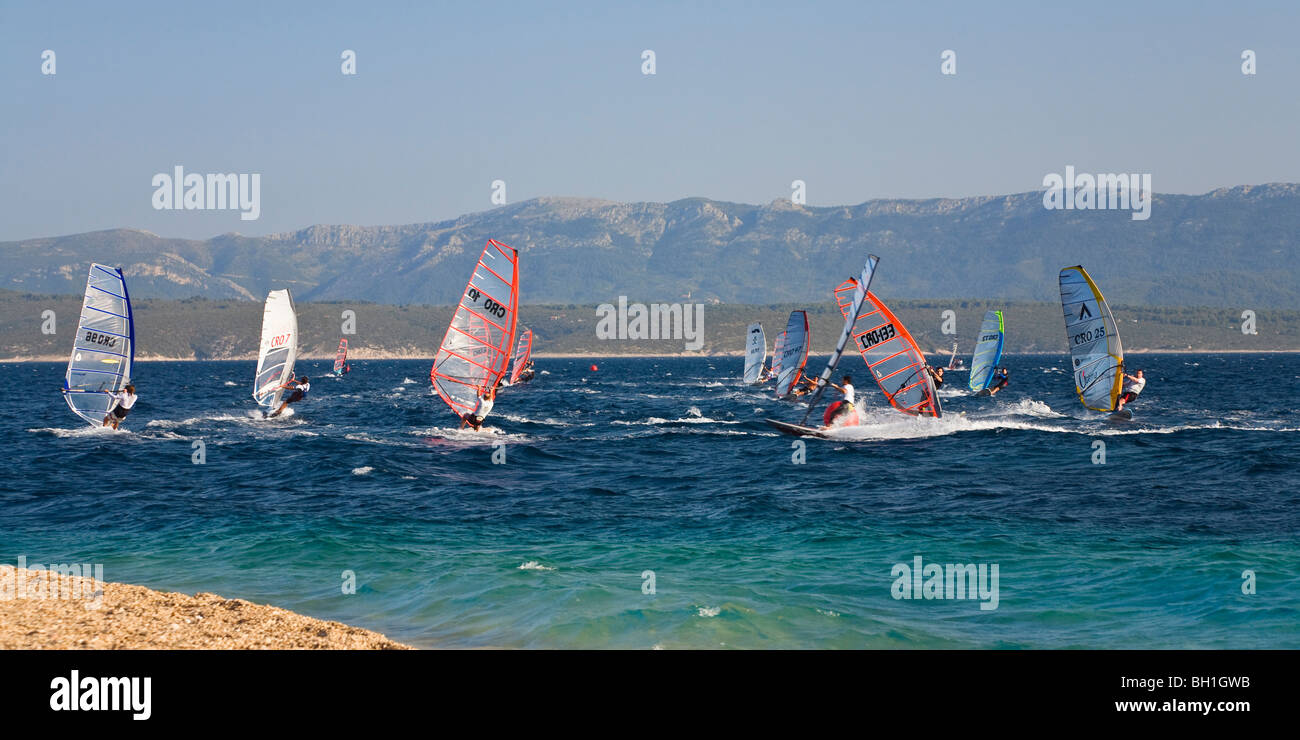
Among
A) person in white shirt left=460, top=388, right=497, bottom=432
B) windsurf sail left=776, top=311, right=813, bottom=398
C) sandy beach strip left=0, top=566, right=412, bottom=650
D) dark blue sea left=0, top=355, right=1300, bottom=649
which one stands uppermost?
windsurf sail left=776, top=311, right=813, bottom=398

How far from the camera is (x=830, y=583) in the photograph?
52.0 feet

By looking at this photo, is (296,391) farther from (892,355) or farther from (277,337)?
(892,355)

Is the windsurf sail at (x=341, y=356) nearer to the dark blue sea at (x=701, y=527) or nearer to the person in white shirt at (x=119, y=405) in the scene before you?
the person in white shirt at (x=119, y=405)

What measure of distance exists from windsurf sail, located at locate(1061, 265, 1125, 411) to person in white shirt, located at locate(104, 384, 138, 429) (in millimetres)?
34176

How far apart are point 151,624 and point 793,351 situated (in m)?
48.2

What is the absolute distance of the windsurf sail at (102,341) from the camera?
3469cm

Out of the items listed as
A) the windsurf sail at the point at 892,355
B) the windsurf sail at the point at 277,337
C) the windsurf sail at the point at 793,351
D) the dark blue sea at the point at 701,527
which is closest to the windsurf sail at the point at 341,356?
the windsurf sail at the point at 277,337

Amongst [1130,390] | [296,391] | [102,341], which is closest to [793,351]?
[1130,390]

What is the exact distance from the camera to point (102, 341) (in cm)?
3581

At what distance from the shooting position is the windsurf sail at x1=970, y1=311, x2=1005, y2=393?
181ft

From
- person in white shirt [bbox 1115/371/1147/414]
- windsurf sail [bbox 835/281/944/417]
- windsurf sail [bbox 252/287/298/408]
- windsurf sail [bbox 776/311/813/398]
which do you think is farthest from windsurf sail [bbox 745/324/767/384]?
windsurf sail [bbox 252/287/298/408]

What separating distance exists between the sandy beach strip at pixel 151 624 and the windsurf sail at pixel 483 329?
20776 mm

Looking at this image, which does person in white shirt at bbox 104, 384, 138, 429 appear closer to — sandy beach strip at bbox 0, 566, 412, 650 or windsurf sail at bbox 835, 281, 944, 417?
windsurf sail at bbox 835, 281, 944, 417
